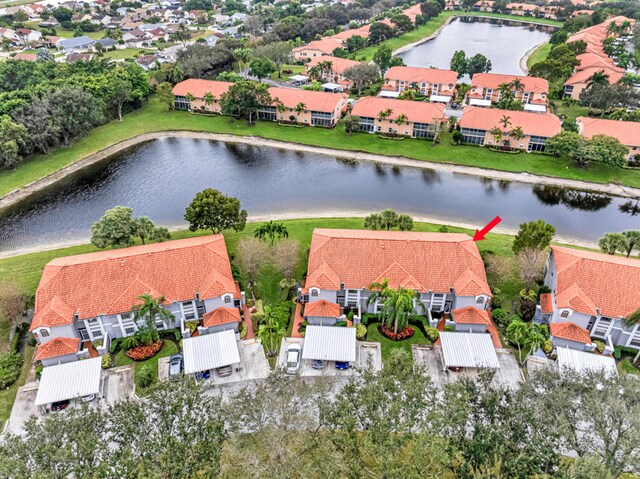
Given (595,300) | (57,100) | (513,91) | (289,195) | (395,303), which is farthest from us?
(513,91)

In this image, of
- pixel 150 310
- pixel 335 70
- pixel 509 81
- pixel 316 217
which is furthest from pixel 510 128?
pixel 150 310

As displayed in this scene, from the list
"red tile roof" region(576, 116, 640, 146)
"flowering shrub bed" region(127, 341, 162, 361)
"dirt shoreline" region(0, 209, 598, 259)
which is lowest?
"dirt shoreline" region(0, 209, 598, 259)

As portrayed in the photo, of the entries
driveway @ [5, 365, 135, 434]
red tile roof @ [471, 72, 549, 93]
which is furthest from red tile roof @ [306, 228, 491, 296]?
red tile roof @ [471, 72, 549, 93]

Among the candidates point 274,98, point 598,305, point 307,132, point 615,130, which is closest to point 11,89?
point 274,98

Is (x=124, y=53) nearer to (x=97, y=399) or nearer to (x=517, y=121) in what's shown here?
(x=517, y=121)

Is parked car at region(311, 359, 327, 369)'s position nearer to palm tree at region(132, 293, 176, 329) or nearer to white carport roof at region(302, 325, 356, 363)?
white carport roof at region(302, 325, 356, 363)

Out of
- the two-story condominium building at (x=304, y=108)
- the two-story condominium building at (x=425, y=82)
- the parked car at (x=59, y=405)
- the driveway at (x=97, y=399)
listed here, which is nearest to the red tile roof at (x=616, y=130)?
the two-story condominium building at (x=425, y=82)

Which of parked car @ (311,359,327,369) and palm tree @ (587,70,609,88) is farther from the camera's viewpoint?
palm tree @ (587,70,609,88)
